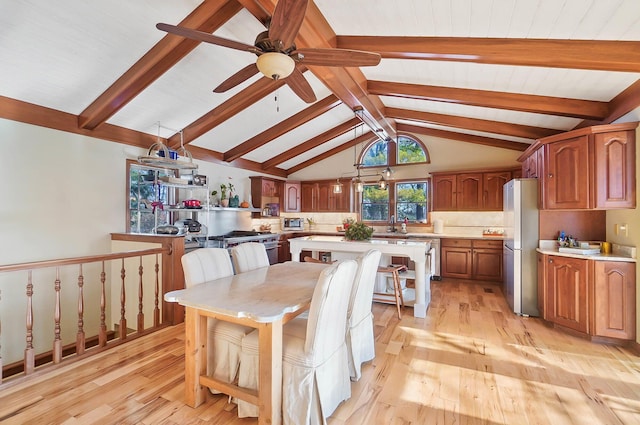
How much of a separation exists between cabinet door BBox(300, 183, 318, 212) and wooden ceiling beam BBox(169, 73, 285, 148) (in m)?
3.42

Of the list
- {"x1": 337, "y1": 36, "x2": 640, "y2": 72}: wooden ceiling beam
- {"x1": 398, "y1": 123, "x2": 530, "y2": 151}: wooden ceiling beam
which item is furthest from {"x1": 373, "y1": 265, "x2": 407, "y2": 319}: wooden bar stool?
{"x1": 398, "y1": 123, "x2": 530, "y2": 151}: wooden ceiling beam

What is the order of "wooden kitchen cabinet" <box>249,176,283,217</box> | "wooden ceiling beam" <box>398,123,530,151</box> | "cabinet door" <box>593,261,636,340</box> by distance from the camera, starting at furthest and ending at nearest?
"wooden kitchen cabinet" <box>249,176,283,217</box>, "wooden ceiling beam" <box>398,123,530,151</box>, "cabinet door" <box>593,261,636,340</box>

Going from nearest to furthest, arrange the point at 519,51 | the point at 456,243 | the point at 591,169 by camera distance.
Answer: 1. the point at 519,51
2. the point at 591,169
3. the point at 456,243

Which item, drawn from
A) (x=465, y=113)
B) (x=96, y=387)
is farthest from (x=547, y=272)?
(x=96, y=387)

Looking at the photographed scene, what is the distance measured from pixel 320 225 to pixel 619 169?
5740mm

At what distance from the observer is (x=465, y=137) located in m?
6.01

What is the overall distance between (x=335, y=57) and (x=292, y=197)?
18.6 ft

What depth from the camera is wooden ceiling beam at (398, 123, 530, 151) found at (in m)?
5.58

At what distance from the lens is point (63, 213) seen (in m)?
3.73

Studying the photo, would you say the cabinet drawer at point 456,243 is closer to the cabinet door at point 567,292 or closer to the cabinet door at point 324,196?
the cabinet door at point 567,292

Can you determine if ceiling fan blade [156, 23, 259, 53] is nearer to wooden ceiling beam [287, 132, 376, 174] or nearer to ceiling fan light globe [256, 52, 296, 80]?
ceiling fan light globe [256, 52, 296, 80]

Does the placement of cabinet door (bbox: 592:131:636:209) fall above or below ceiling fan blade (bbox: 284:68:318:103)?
below

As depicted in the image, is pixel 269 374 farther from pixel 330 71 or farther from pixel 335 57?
pixel 330 71

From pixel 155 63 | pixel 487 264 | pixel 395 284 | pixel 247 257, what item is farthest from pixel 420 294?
pixel 155 63
